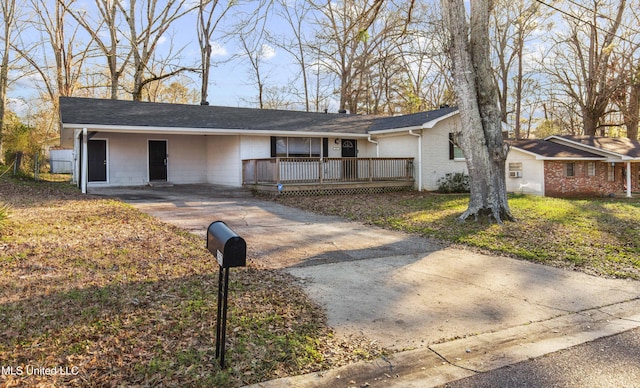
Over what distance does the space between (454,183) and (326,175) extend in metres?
5.29

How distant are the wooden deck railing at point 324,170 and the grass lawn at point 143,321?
879 centimetres

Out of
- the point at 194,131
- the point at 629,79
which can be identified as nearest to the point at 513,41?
the point at 629,79

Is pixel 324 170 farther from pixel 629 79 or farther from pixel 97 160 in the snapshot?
pixel 629 79

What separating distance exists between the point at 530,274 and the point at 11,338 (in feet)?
19.7

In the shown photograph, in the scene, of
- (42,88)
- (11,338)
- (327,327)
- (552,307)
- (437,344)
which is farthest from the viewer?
(42,88)

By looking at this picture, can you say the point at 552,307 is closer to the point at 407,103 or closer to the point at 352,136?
the point at 352,136

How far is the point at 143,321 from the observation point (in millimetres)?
3652

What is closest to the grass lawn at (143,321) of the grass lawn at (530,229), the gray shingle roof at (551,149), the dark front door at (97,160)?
the grass lawn at (530,229)

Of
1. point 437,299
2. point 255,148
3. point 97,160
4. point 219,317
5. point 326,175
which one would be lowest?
point 437,299

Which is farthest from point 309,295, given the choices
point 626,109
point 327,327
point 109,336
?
point 626,109

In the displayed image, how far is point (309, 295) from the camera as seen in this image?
4.75m

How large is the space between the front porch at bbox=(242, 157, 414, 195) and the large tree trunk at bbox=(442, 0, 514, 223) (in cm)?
662

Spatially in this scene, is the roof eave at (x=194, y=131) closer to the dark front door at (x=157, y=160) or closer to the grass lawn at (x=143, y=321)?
the dark front door at (x=157, y=160)

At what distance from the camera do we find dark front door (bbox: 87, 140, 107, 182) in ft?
56.1
